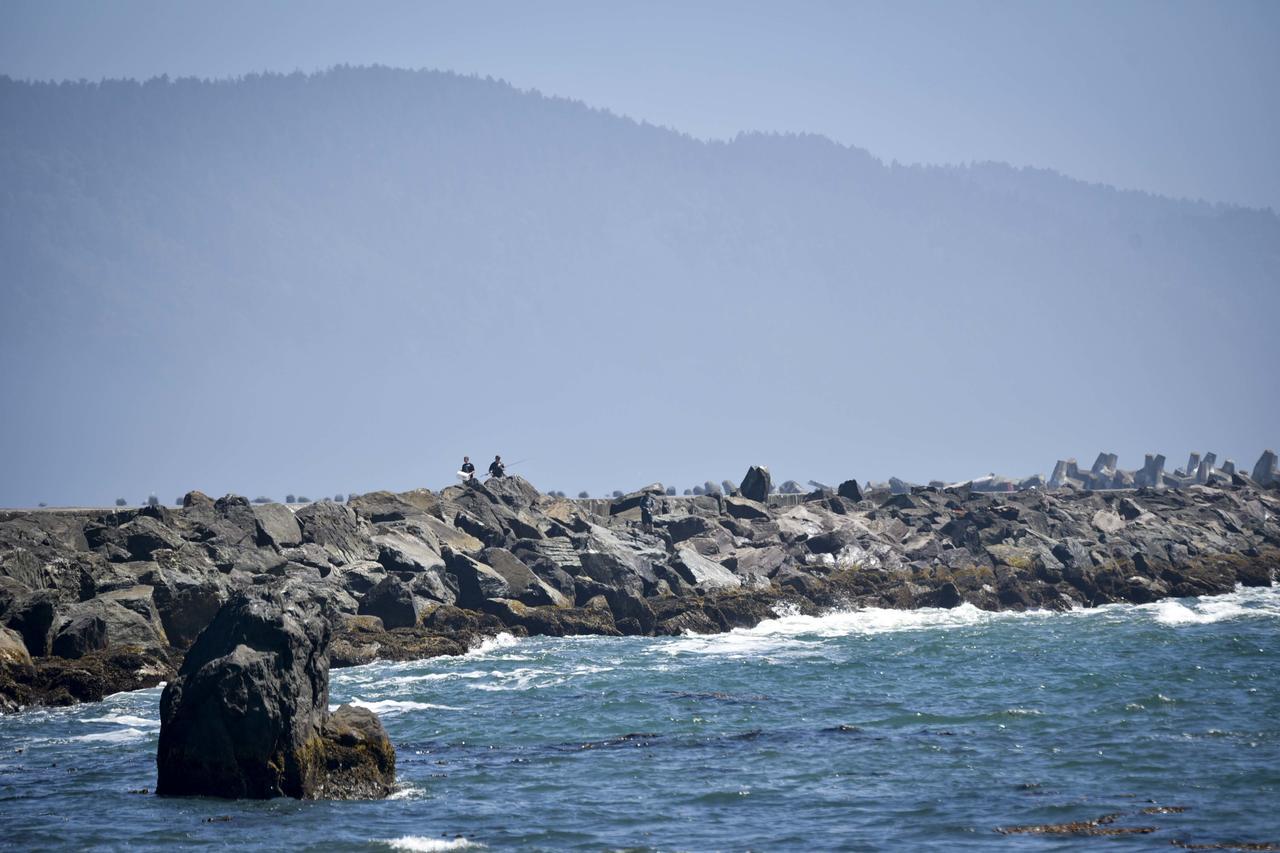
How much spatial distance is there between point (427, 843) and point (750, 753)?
22.0ft

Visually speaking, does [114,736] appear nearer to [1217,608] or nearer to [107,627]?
[107,627]

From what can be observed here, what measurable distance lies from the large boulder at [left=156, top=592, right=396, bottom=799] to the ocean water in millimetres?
377

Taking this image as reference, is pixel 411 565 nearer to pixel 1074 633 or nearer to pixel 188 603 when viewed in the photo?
pixel 188 603

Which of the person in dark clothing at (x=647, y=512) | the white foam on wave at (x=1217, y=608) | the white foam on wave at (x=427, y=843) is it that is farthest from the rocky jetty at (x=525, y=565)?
the white foam on wave at (x=427, y=843)

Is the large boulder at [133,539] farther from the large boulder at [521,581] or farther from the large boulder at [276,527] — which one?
the large boulder at [521,581]

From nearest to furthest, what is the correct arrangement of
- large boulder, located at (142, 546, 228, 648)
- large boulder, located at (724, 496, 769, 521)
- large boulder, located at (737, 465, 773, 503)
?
large boulder, located at (142, 546, 228, 648), large boulder, located at (724, 496, 769, 521), large boulder, located at (737, 465, 773, 503)

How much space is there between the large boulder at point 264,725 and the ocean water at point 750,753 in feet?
1.24

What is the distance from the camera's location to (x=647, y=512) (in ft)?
158

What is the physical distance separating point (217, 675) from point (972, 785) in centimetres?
1008

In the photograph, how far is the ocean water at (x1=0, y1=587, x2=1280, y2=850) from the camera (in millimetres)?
16469

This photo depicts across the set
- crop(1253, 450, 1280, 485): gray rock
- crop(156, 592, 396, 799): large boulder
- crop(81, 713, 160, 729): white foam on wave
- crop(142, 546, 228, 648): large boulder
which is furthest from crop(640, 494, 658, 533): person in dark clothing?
crop(1253, 450, 1280, 485): gray rock

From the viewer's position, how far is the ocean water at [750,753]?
54.0 feet

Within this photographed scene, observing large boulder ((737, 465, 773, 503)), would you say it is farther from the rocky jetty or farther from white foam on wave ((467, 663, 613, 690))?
white foam on wave ((467, 663, 613, 690))

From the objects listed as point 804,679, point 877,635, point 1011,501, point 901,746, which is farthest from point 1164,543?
point 901,746
